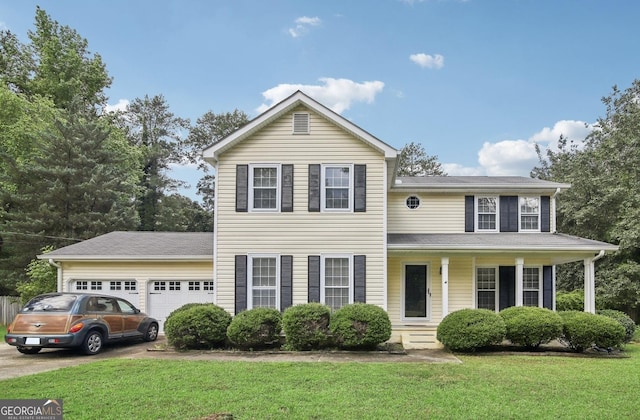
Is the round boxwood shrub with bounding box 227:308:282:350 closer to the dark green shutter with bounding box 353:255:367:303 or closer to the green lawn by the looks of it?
the green lawn

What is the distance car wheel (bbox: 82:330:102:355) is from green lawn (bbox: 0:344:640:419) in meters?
1.56

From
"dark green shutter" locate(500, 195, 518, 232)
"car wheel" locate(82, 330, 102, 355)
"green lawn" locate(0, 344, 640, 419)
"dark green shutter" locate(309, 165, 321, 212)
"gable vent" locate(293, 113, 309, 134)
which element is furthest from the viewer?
"dark green shutter" locate(500, 195, 518, 232)

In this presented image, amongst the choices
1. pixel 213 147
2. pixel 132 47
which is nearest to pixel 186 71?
pixel 132 47

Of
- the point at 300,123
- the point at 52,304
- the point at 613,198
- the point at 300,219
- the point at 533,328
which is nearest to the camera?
the point at 52,304

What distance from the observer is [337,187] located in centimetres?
1316

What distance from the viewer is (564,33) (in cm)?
1662

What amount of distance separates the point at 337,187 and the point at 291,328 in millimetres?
4343

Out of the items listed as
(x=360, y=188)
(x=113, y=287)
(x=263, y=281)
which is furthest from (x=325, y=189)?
(x=113, y=287)

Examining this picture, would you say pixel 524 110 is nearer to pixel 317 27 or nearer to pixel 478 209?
Result: pixel 478 209

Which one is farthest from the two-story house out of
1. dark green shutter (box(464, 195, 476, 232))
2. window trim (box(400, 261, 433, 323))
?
dark green shutter (box(464, 195, 476, 232))

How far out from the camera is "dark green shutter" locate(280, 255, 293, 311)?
12.8 meters

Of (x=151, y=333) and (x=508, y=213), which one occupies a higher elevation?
(x=508, y=213)

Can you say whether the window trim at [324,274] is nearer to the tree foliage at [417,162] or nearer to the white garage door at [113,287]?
the white garage door at [113,287]

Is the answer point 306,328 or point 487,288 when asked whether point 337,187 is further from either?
point 487,288
